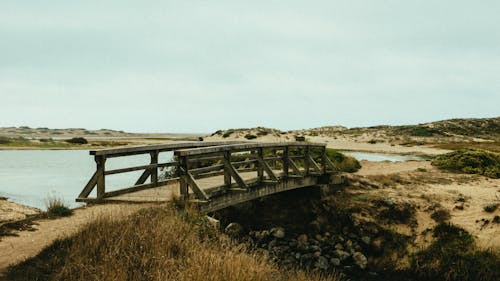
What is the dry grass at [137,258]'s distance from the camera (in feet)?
19.8

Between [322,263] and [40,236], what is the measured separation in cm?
858

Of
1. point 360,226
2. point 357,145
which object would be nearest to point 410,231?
point 360,226

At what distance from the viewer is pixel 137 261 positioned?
6523 millimetres

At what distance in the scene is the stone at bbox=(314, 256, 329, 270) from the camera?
13.4 m

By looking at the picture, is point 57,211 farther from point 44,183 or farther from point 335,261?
point 44,183

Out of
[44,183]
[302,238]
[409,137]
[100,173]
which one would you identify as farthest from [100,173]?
[409,137]

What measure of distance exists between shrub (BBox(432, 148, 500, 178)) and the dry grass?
19242mm

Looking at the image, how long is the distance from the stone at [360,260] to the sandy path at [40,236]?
760 centimetres

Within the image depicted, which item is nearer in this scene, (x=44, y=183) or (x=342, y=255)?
(x=342, y=255)

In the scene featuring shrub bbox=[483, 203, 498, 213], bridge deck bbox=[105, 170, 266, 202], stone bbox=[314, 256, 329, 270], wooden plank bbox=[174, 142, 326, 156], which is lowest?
stone bbox=[314, 256, 329, 270]

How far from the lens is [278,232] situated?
1622 cm

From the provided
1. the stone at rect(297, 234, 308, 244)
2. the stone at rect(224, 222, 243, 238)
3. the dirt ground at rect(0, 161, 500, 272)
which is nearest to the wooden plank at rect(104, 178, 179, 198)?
the dirt ground at rect(0, 161, 500, 272)

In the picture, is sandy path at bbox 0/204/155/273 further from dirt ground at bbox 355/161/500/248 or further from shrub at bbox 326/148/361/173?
shrub at bbox 326/148/361/173

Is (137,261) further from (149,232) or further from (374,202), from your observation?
(374,202)
